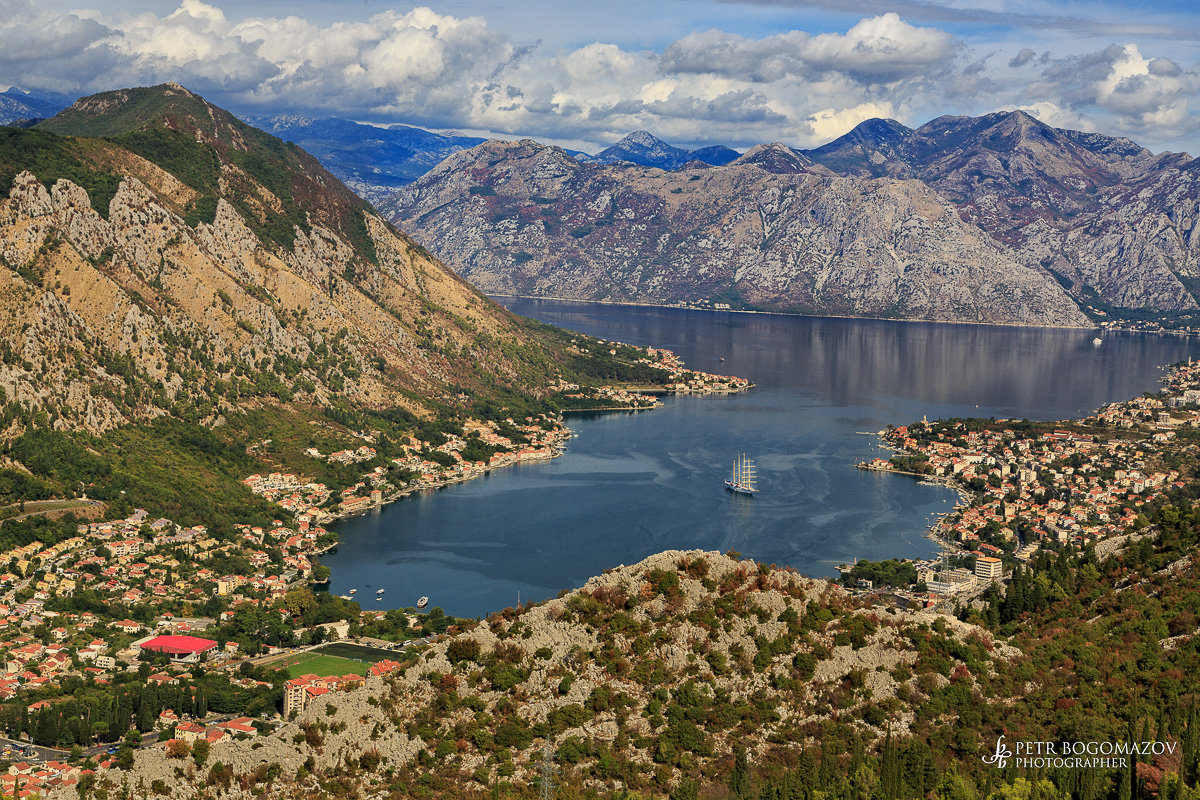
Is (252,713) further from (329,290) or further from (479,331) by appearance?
(479,331)

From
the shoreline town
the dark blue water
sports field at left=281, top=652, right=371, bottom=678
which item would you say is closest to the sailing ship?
the dark blue water

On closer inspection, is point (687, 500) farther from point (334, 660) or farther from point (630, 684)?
point (630, 684)

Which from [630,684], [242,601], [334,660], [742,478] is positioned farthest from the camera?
[742,478]

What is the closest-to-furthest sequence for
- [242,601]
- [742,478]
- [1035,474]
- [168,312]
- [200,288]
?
[242,601] → [742,478] → [168,312] → [1035,474] → [200,288]

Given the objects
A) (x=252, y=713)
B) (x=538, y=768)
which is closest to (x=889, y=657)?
(x=538, y=768)

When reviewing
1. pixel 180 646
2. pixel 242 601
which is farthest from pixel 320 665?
pixel 242 601

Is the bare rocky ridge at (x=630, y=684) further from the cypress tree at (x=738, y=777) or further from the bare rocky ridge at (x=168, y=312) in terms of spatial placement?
the bare rocky ridge at (x=168, y=312)
